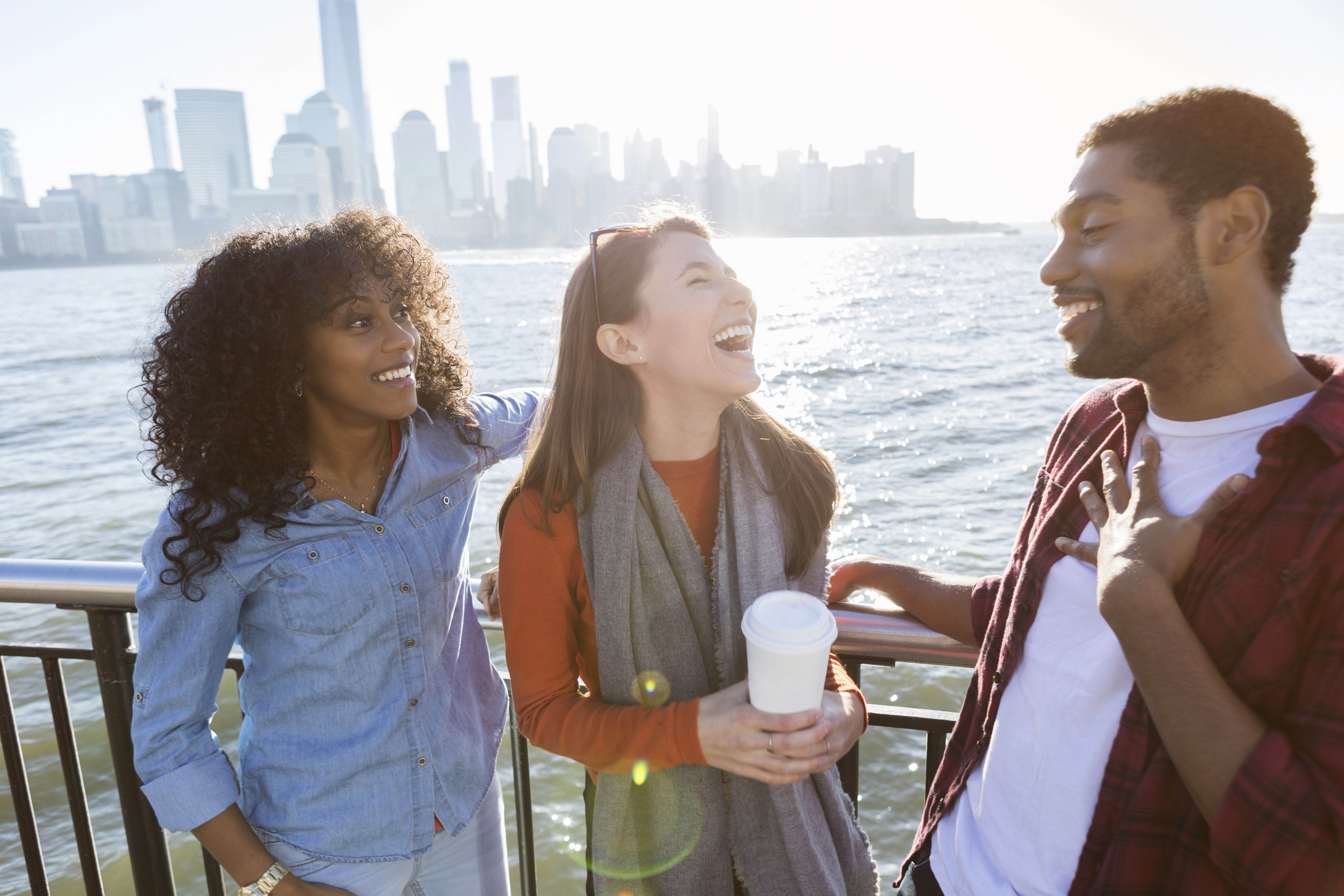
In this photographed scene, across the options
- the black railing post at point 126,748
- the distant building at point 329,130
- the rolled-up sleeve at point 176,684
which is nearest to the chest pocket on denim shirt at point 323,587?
the rolled-up sleeve at point 176,684

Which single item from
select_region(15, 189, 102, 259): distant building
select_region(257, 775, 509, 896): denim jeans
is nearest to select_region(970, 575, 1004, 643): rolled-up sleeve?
select_region(257, 775, 509, 896): denim jeans

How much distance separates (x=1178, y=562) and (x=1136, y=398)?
48 cm

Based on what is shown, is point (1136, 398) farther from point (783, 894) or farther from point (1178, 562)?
point (783, 894)

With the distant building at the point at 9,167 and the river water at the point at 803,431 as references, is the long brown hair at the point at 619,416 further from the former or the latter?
the distant building at the point at 9,167

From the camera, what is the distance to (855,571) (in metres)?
2.17

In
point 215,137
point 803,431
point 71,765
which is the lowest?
point 803,431

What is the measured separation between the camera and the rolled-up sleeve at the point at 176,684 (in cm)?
165

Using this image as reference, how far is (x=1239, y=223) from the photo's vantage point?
152 cm

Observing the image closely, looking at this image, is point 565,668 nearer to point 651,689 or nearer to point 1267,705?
point 651,689

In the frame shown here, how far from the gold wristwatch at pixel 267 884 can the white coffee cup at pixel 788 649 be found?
1.18m

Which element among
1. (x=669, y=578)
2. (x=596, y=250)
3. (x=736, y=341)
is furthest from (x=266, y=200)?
(x=669, y=578)

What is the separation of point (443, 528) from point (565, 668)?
A: 0.52 metres

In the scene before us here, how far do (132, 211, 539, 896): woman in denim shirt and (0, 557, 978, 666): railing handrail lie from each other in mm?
273

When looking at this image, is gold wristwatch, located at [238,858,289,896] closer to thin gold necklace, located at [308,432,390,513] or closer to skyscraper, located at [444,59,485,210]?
thin gold necklace, located at [308,432,390,513]
